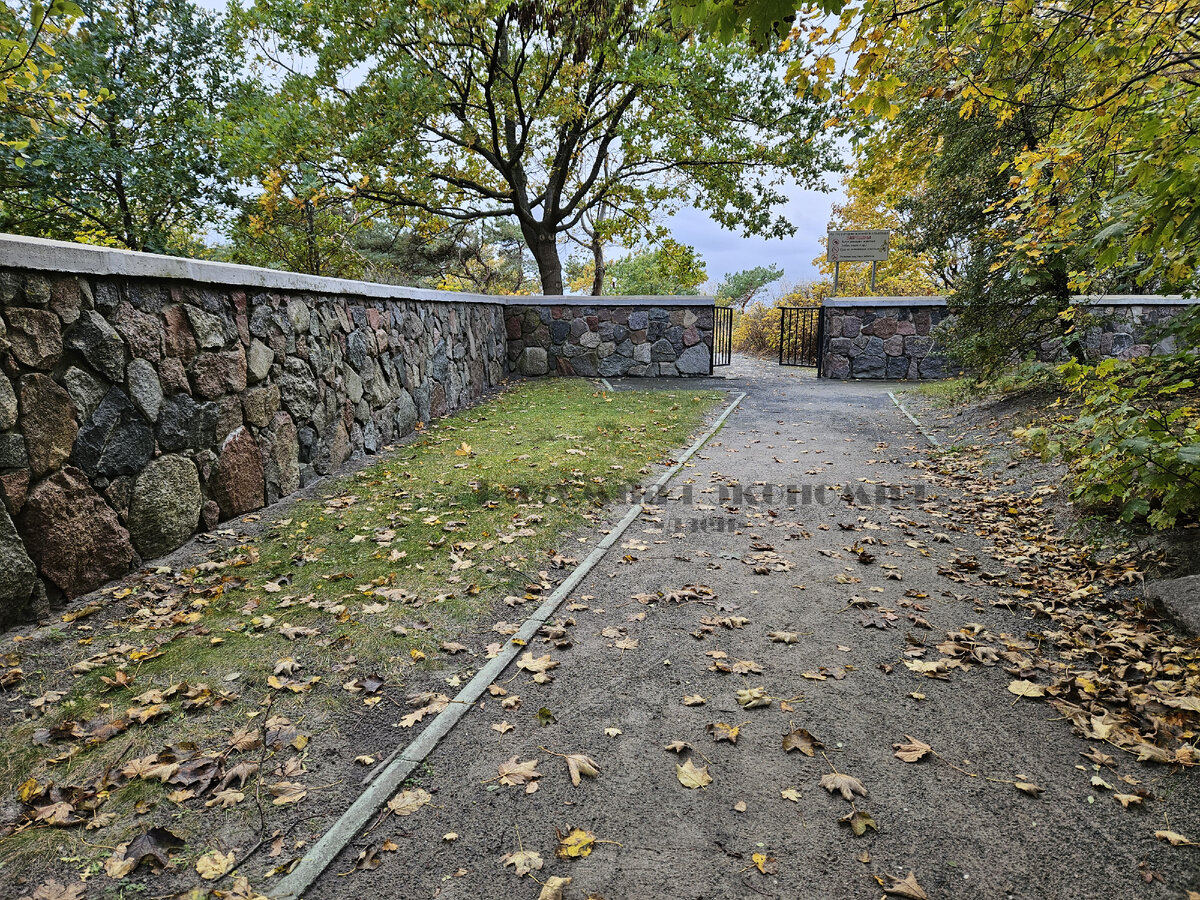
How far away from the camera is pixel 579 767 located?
2.68 m

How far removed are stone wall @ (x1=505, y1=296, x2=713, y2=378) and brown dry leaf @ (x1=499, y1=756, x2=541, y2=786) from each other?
11942 millimetres

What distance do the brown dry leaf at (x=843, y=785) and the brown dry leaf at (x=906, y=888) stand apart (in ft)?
1.23

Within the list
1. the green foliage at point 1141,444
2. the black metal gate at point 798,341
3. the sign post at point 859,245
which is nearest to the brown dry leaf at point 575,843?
the green foliage at point 1141,444

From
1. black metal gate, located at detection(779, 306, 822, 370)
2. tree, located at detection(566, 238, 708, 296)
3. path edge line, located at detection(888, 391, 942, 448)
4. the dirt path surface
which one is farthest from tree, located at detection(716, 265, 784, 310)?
the dirt path surface

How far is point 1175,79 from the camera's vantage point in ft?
15.9

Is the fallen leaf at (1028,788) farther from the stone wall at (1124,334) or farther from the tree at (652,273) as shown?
the tree at (652,273)

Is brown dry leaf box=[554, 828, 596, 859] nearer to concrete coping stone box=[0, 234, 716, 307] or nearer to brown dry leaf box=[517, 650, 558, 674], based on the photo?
brown dry leaf box=[517, 650, 558, 674]

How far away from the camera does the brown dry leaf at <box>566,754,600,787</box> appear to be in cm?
262

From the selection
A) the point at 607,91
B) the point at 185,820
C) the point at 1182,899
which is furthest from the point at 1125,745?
Result: the point at 607,91

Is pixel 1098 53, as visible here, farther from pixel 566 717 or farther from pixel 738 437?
pixel 738 437

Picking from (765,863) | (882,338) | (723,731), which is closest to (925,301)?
(882,338)

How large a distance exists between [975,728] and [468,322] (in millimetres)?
9823

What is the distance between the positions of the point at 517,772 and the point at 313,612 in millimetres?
1829

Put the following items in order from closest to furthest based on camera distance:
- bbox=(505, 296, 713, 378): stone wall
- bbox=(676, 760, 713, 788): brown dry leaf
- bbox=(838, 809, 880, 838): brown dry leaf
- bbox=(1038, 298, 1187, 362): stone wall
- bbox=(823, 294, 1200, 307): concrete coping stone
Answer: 1. bbox=(838, 809, 880, 838): brown dry leaf
2. bbox=(676, 760, 713, 788): brown dry leaf
3. bbox=(1038, 298, 1187, 362): stone wall
4. bbox=(823, 294, 1200, 307): concrete coping stone
5. bbox=(505, 296, 713, 378): stone wall
